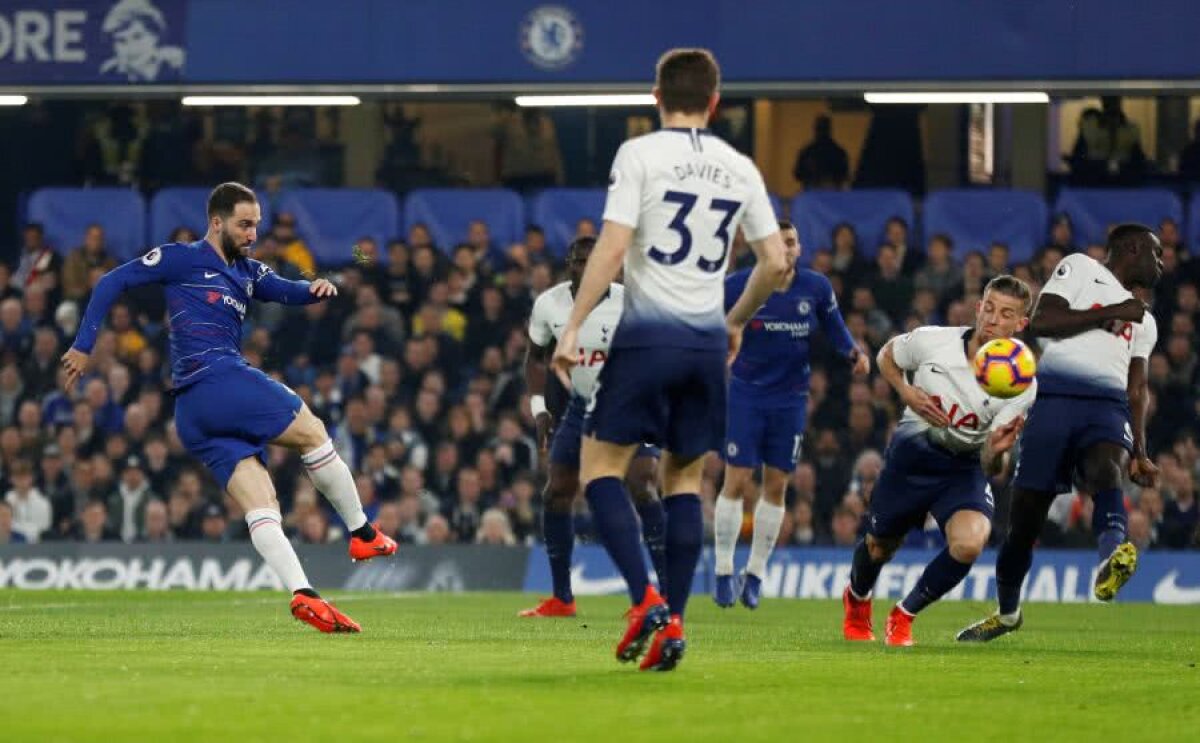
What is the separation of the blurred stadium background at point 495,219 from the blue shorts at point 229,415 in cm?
974

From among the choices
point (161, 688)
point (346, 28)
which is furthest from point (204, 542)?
point (161, 688)

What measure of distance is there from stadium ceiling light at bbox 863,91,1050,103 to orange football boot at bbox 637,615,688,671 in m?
14.6

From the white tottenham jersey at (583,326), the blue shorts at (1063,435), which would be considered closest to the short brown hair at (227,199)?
the white tottenham jersey at (583,326)

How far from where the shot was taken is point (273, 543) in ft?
37.8

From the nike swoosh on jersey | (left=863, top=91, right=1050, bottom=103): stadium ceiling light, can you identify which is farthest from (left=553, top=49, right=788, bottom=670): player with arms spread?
(left=863, top=91, right=1050, bottom=103): stadium ceiling light

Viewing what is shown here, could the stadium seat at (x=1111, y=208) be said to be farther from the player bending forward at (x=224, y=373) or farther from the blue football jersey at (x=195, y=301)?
the blue football jersey at (x=195, y=301)

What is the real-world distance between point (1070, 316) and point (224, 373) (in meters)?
4.54

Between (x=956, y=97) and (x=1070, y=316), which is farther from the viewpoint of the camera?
(x=956, y=97)

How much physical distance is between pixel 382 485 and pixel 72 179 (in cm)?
630

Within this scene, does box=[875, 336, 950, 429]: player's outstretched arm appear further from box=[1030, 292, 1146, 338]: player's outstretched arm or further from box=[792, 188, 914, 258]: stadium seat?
box=[792, 188, 914, 258]: stadium seat

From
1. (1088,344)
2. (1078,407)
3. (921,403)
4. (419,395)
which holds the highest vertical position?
(1088,344)

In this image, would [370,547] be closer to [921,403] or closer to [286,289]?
[286,289]

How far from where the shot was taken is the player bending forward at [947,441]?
37.3 feet

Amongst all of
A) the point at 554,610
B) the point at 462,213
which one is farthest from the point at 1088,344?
the point at 462,213
